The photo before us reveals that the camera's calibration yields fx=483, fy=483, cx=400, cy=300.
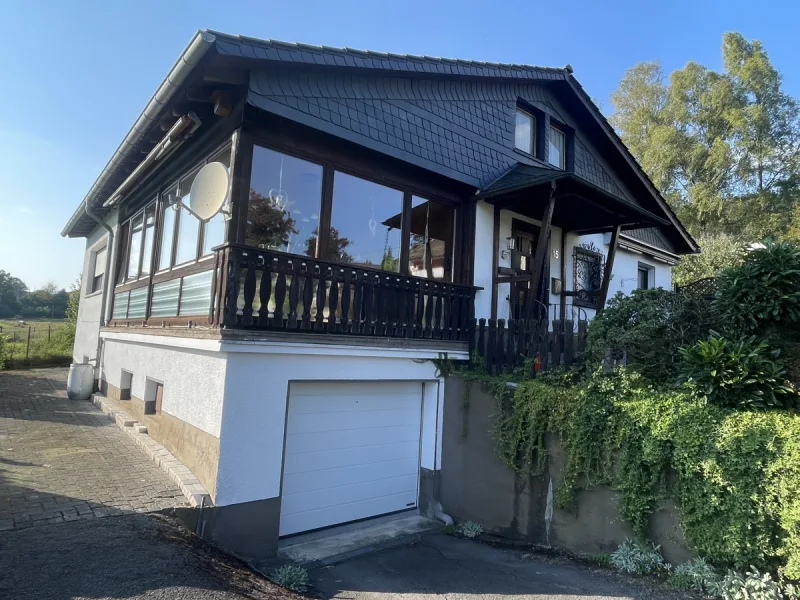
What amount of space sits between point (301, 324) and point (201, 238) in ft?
6.95

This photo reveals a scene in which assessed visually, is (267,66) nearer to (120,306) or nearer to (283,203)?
(283,203)

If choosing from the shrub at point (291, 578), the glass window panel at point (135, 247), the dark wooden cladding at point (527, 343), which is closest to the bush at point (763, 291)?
the dark wooden cladding at point (527, 343)

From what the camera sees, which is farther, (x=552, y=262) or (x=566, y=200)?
(x=552, y=262)

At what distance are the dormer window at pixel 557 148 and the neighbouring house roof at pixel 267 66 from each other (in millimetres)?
791

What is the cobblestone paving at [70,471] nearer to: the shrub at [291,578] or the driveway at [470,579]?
the shrub at [291,578]

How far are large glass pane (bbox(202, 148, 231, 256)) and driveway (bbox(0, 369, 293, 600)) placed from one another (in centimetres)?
293

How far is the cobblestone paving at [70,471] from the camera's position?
465cm

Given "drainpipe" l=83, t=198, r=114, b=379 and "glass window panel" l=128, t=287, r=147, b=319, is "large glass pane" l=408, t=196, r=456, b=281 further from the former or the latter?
"drainpipe" l=83, t=198, r=114, b=379

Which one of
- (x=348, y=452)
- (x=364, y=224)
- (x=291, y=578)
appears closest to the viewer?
(x=291, y=578)

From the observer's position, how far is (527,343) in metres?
6.73

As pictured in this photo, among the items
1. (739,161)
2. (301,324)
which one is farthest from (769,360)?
(739,161)

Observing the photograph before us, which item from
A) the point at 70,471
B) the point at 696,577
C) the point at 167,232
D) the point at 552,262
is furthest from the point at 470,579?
the point at 167,232

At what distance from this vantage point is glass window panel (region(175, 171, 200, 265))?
6.90 m

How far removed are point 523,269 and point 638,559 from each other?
557cm
